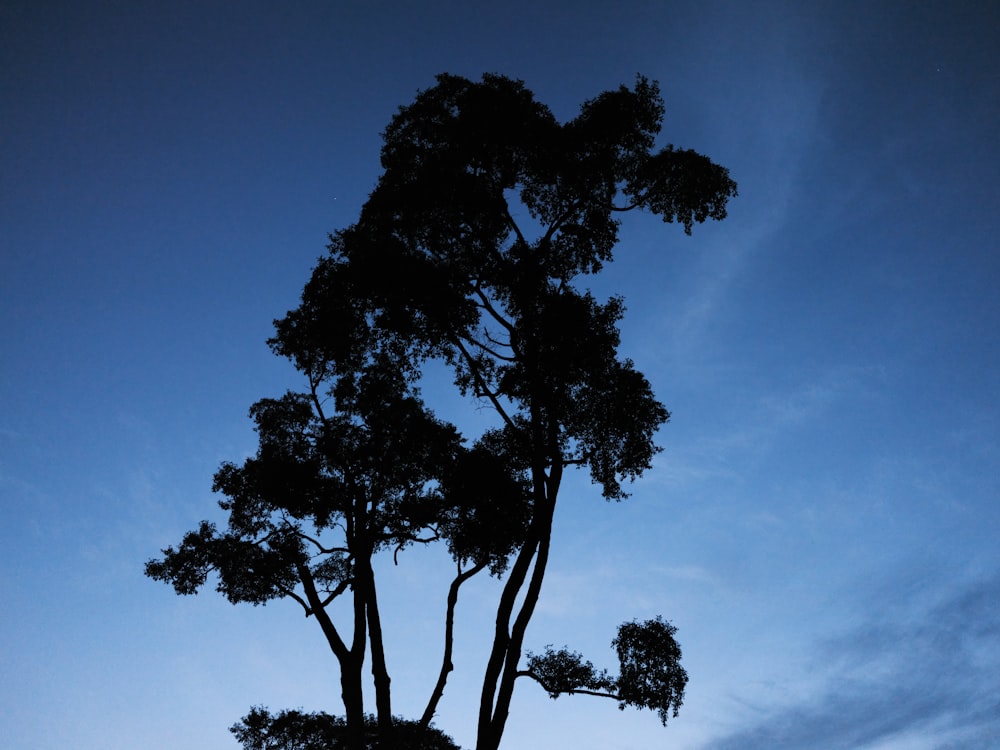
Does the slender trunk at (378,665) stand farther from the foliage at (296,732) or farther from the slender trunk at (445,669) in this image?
the foliage at (296,732)

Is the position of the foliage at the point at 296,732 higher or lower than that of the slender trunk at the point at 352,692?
higher

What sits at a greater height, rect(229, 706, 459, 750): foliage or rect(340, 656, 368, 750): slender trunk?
rect(229, 706, 459, 750): foliage

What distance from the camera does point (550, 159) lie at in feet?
74.8

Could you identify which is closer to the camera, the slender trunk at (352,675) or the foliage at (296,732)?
the slender trunk at (352,675)

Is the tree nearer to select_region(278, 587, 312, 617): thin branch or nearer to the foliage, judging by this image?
select_region(278, 587, 312, 617): thin branch

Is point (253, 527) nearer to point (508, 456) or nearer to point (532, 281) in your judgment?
point (508, 456)

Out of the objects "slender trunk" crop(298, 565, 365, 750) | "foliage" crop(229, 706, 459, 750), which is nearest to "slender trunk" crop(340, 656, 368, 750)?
"slender trunk" crop(298, 565, 365, 750)

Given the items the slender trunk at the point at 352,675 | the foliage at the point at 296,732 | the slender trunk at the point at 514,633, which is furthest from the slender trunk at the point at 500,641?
the foliage at the point at 296,732

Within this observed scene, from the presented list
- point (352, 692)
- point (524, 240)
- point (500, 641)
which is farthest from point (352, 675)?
point (524, 240)

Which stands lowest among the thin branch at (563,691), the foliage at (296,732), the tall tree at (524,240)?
the thin branch at (563,691)

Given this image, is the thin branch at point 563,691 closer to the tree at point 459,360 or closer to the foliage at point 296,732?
the tree at point 459,360

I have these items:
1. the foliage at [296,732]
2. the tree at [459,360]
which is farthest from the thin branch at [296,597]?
the foliage at [296,732]

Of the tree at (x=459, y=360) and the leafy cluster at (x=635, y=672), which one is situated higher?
the tree at (x=459, y=360)

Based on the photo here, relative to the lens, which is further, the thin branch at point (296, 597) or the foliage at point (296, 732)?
the foliage at point (296, 732)
